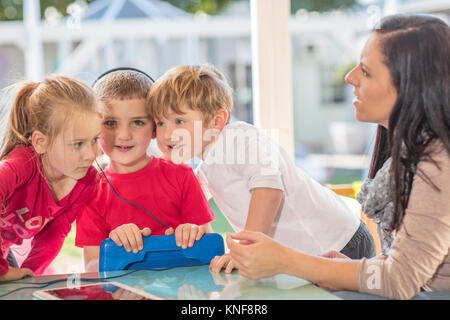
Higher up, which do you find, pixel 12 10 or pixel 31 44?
pixel 12 10

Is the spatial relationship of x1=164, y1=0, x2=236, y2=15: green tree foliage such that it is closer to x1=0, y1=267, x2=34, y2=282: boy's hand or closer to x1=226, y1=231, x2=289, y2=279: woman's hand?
x1=0, y1=267, x2=34, y2=282: boy's hand

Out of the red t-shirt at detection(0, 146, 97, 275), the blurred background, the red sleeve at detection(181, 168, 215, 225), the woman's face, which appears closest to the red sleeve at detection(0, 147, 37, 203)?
the red t-shirt at detection(0, 146, 97, 275)

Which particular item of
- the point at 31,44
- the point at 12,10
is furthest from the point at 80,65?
the point at 12,10

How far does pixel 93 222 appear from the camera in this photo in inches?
46.6

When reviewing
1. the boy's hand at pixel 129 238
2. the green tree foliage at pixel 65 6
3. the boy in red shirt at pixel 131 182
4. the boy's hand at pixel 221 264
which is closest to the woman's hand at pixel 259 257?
the boy's hand at pixel 221 264

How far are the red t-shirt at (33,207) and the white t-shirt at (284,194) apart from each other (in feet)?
1.00

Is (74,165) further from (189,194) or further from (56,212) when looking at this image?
(189,194)

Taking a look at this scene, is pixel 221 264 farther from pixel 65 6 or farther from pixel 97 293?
pixel 65 6

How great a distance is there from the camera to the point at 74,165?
1052 mm

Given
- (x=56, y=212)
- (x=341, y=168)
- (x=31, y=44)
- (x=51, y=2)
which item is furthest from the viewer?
(x=51, y=2)

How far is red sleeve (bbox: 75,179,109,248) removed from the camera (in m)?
1.17

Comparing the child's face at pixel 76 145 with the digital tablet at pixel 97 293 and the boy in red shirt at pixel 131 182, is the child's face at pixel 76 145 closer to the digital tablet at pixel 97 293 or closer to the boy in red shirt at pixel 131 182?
the boy in red shirt at pixel 131 182

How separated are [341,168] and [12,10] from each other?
193 inches
